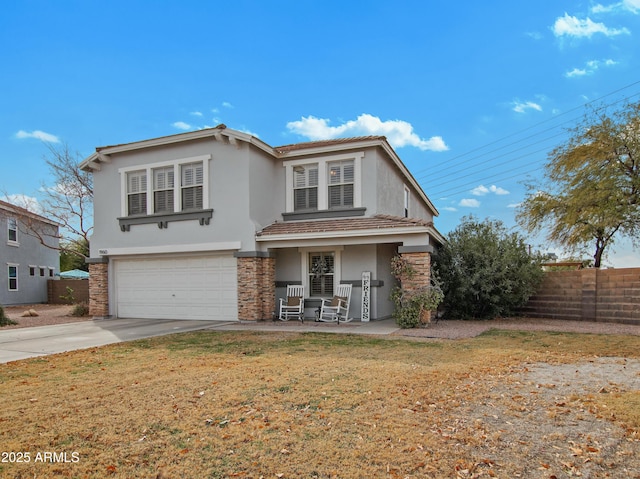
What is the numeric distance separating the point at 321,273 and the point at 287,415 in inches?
376

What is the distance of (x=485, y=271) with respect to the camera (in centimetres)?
1292

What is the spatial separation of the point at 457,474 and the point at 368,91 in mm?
15917

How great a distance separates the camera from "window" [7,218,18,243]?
82.7ft

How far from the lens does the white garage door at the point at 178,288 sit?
1382cm

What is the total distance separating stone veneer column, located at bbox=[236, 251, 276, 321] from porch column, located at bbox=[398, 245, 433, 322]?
432 centimetres

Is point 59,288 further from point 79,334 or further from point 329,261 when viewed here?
point 329,261

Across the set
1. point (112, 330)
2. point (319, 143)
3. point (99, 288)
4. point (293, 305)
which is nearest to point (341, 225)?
point (293, 305)

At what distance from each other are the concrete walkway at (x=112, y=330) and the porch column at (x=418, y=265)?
1.23 m

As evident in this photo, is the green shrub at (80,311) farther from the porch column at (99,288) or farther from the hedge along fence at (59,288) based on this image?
the hedge along fence at (59,288)

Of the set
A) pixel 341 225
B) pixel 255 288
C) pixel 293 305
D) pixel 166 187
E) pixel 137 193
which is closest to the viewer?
pixel 341 225

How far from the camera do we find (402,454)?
348 cm

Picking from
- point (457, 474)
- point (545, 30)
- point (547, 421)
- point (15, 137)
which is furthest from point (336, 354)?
point (15, 137)

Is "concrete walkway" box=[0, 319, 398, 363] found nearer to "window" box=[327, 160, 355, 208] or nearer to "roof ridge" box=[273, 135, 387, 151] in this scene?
"window" box=[327, 160, 355, 208]

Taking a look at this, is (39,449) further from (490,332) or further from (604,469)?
(490,332)
